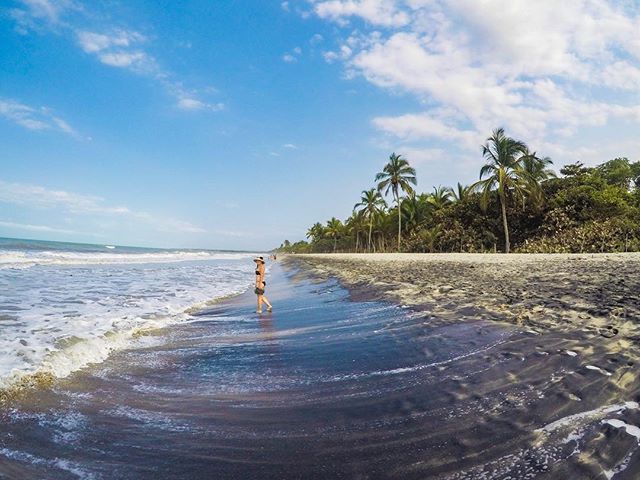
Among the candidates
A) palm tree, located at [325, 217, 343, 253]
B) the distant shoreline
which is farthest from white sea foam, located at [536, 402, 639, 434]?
palm tree, located at [325, 217, 343, 253]

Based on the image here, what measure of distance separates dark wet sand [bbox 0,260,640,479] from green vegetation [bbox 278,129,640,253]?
2524cm

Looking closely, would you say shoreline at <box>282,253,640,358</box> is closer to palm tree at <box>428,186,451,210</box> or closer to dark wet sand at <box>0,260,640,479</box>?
dark wet sand at <box>0,260,640,479</box>

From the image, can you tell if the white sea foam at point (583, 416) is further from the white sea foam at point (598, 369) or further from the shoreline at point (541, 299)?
the shoreline at point (541, 299)

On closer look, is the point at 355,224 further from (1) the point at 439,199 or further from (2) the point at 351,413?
(2) the point at 351,413

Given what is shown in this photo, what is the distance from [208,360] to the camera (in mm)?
5242

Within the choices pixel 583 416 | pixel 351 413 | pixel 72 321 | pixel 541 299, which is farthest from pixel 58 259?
pixel 583 416

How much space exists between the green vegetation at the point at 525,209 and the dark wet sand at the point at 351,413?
82.8 ft

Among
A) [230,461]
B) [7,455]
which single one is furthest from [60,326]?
[230,461]

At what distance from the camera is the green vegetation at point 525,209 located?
27.1 metres

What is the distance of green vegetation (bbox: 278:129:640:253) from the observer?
27.1m

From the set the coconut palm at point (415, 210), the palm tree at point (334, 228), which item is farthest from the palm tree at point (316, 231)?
the coconut palm at point (415, 210)

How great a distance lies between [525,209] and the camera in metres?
35.2

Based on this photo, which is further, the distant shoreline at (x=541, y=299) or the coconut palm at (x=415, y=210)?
the coconut palm at (x=415, y=210)

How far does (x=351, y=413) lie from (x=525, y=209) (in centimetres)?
3733
